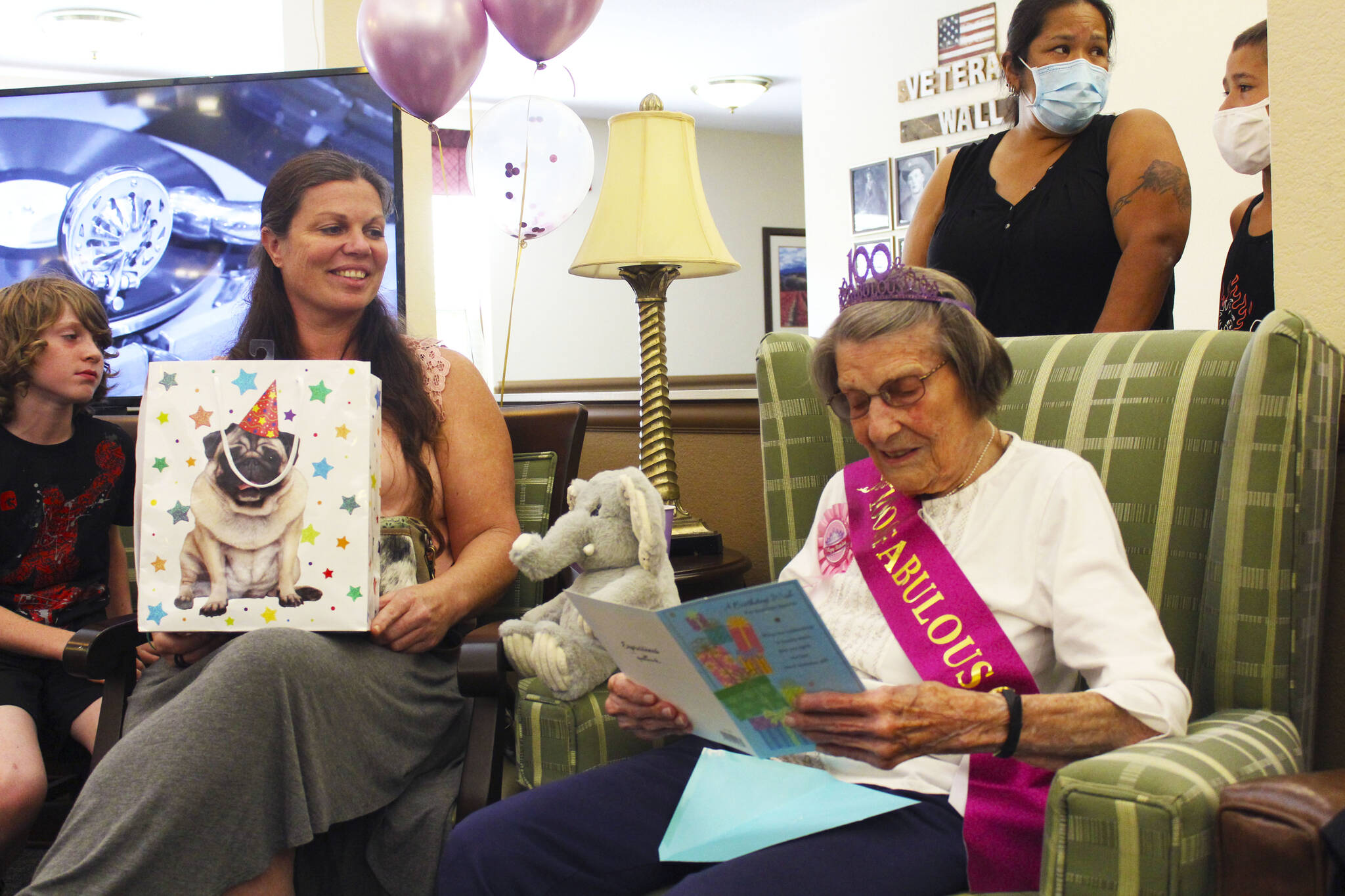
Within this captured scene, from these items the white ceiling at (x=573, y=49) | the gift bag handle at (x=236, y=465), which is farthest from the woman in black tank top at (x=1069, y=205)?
the white ceiling at (x=573, y=49)

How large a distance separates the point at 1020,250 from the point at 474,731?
1204 mm

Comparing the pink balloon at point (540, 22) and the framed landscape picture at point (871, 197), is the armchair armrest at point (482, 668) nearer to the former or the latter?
the pink balloon at point (540, 22)

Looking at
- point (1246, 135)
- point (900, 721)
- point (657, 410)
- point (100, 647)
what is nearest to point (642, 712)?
point (900, 721)

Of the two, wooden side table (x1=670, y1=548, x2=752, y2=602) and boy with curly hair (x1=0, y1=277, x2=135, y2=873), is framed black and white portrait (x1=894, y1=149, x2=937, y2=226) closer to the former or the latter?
wooden side table (x1=670, y1=548, x2=752, y2=602)

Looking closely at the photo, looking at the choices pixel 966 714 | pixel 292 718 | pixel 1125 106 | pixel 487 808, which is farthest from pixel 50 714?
pixel 1125 106

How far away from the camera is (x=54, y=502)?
185cm

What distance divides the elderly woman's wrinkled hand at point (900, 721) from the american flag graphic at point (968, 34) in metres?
4.31

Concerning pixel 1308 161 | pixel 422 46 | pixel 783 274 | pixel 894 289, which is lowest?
pixel 894 289

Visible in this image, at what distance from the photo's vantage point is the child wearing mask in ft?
6.37

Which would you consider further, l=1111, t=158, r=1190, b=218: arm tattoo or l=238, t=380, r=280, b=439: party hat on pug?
l=1111, t=158, r=1190, b=218: arm tattoo

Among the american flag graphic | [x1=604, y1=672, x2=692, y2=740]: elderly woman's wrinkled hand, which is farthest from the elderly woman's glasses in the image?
the american flag graphic

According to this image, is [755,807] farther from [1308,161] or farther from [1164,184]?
[1164,184]

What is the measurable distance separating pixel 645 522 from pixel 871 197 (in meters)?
4.28

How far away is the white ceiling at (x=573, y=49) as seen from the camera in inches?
208
